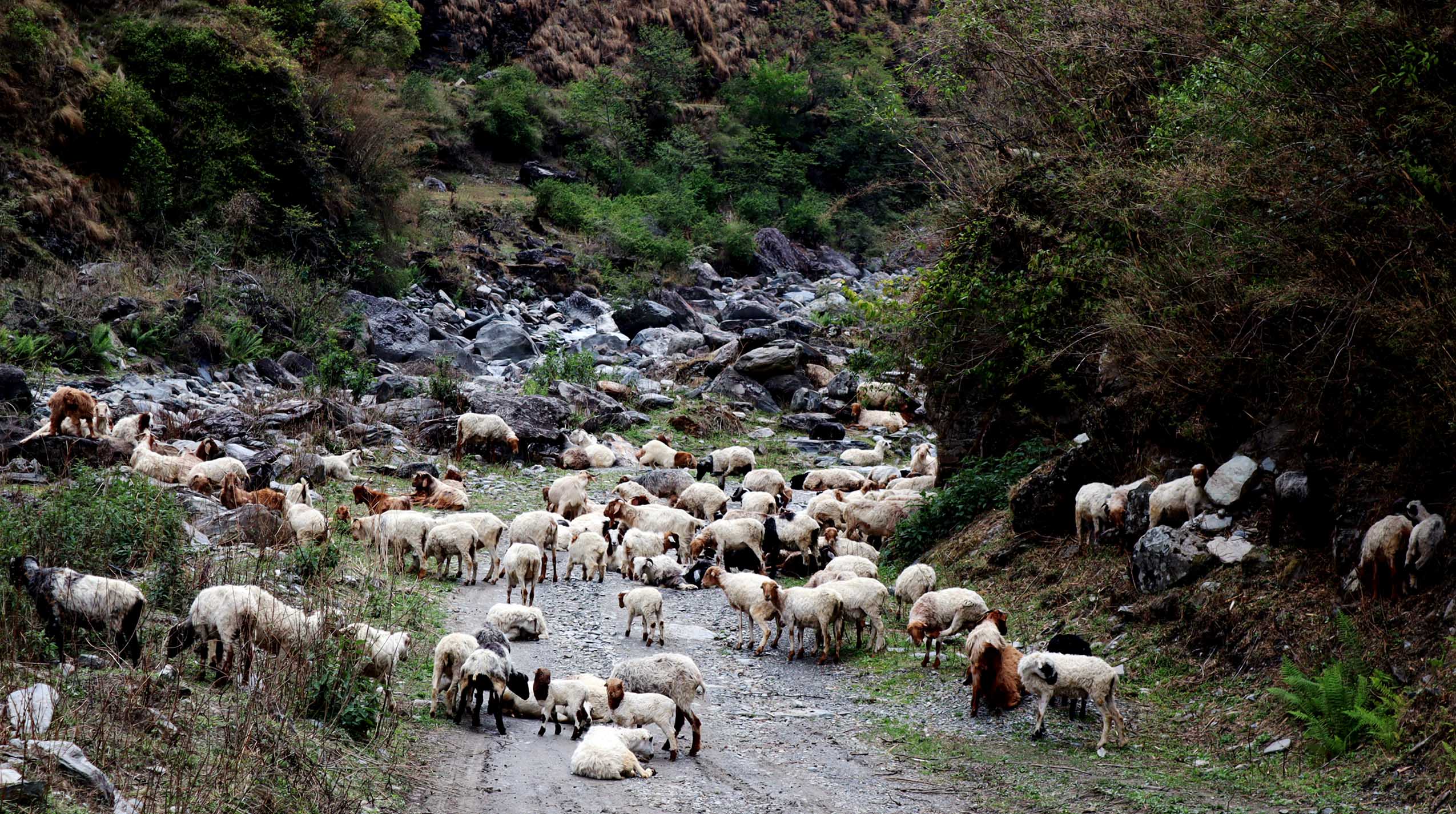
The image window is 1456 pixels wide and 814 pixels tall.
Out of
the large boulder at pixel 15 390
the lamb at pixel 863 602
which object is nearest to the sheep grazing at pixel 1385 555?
the lamb at pixel 863 602

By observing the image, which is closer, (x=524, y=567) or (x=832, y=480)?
(x=524, y=567)

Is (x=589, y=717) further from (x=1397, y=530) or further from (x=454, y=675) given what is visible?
(x=1397, y=530)

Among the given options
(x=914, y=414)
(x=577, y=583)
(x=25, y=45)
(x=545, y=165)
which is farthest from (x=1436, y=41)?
(x=545, y=165)

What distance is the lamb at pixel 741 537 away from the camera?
43.8ft

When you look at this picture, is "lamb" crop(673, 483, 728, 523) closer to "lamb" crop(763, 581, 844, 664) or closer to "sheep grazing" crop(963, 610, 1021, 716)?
"lamb" crop(763, 581, 844, 664)

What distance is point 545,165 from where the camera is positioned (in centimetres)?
5084

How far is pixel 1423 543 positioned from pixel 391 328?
25.6m

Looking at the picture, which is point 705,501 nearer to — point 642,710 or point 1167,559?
point 1167,559

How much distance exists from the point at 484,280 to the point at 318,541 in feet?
88.2

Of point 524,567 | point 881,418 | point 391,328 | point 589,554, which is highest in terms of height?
point 391,328

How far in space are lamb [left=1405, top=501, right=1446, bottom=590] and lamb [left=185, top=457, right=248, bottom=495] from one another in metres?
12.4

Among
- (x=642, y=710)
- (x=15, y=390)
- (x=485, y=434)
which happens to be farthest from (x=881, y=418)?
(x=642, y=710)

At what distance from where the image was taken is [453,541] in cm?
1180

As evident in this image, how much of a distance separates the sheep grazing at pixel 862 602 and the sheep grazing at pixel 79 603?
580 centimetres
